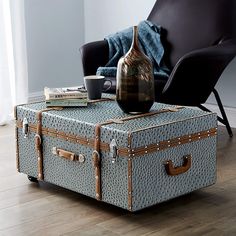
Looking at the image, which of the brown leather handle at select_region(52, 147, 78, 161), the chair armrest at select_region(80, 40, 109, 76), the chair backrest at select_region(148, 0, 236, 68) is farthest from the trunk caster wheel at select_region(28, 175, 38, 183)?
the chair backrest at select_region(148, 0, 236, 68)

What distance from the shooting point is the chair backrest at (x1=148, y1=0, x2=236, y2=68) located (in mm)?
3432

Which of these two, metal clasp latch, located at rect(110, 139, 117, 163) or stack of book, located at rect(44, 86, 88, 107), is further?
stack of book, located at rect(44, 86, 88, 107)

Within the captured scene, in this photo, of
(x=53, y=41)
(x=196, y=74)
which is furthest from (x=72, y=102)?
(x=53, y=41)

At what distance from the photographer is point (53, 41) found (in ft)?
15.1

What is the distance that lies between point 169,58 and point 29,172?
52.7 inches

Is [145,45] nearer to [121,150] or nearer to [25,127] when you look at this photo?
[25,127]

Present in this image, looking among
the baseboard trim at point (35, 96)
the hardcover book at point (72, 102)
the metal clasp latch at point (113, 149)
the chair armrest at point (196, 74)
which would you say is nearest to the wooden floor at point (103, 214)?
the metal clasp latch at point (113, 149)

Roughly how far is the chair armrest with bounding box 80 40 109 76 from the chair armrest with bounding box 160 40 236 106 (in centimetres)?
64

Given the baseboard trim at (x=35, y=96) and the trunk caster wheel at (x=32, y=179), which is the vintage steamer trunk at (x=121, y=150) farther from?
the baseboard trim at (x=35, y=96)

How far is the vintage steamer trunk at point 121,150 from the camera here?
2248 mm

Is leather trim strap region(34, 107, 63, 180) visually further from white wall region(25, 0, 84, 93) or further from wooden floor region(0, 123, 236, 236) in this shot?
white wall region(25, 0, 84, 93)

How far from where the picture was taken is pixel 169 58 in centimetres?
365

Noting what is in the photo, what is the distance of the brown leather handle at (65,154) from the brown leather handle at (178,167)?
39 centimetres

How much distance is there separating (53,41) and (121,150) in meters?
2.53
